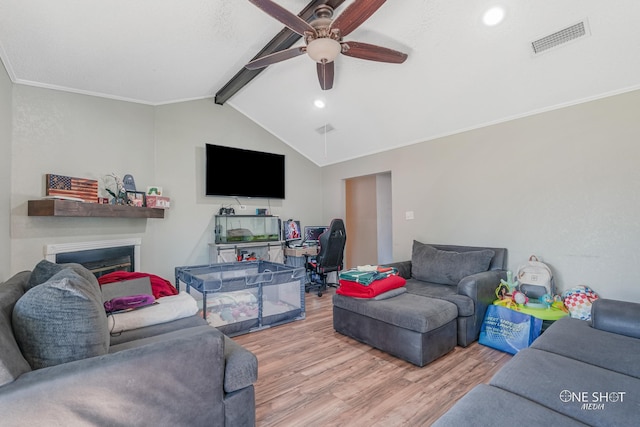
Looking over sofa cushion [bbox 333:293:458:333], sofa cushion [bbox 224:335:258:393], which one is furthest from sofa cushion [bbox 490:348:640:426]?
sofa cushion [bbox 224:335:258:393]

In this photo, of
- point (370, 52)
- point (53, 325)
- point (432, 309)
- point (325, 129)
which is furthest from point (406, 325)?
point (325, 129)

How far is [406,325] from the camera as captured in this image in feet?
7.45

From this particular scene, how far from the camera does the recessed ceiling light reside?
7.32ft

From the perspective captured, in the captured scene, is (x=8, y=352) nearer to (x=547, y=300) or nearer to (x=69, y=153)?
(x=69, y=153)

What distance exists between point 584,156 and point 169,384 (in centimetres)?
363

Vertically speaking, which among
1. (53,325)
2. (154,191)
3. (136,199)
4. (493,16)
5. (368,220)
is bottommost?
(53,325)

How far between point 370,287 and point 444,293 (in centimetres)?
76

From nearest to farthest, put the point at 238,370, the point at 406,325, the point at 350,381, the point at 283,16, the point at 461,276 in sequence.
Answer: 1. the point at 238,370
2. the point at 283,16
3. the point at 350,381
4. the point at 406,325
5. the point at 461,276

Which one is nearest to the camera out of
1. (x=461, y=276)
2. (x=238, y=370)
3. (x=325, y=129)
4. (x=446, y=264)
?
(x=238, y=370)

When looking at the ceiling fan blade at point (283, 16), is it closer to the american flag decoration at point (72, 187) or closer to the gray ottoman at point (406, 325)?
the gray ottoman at point (406, 325)

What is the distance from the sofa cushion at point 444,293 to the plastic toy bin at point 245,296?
1.20m

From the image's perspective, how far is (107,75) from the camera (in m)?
3.04

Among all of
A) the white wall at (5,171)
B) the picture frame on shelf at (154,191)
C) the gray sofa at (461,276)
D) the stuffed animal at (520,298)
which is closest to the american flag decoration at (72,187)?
the white wall at (5,171)

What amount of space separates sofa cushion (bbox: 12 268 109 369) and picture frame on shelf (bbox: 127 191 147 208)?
9.17 feet
